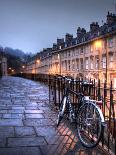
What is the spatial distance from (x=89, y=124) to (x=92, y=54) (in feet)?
137

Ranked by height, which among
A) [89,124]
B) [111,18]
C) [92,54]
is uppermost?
[111,18]

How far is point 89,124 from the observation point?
4.84m

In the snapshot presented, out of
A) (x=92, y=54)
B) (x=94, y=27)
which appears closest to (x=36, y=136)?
(x=92, y=54)

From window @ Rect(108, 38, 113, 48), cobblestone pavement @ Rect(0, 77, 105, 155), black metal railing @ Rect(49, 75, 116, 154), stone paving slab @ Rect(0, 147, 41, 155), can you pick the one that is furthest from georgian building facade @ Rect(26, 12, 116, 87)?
stone paving slab @ Rect(0, 147, 41, 155)

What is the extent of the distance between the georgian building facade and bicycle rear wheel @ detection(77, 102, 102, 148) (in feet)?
85.2

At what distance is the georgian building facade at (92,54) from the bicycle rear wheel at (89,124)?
26.0 meters

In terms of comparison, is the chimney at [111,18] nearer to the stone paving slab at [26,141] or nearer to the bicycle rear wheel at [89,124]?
the bicycle rear wheel at [89,124]

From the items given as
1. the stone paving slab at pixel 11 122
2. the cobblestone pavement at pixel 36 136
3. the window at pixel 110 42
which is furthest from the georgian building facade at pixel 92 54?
the stone paving slab at pixel 11 122

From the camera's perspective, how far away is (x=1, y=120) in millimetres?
7184

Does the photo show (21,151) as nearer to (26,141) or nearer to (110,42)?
(26,141)

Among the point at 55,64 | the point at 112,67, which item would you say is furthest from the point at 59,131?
the point at 55,64

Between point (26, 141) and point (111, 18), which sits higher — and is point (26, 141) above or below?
below

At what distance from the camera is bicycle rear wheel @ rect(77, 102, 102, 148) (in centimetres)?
447

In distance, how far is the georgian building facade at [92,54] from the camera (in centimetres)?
3988
